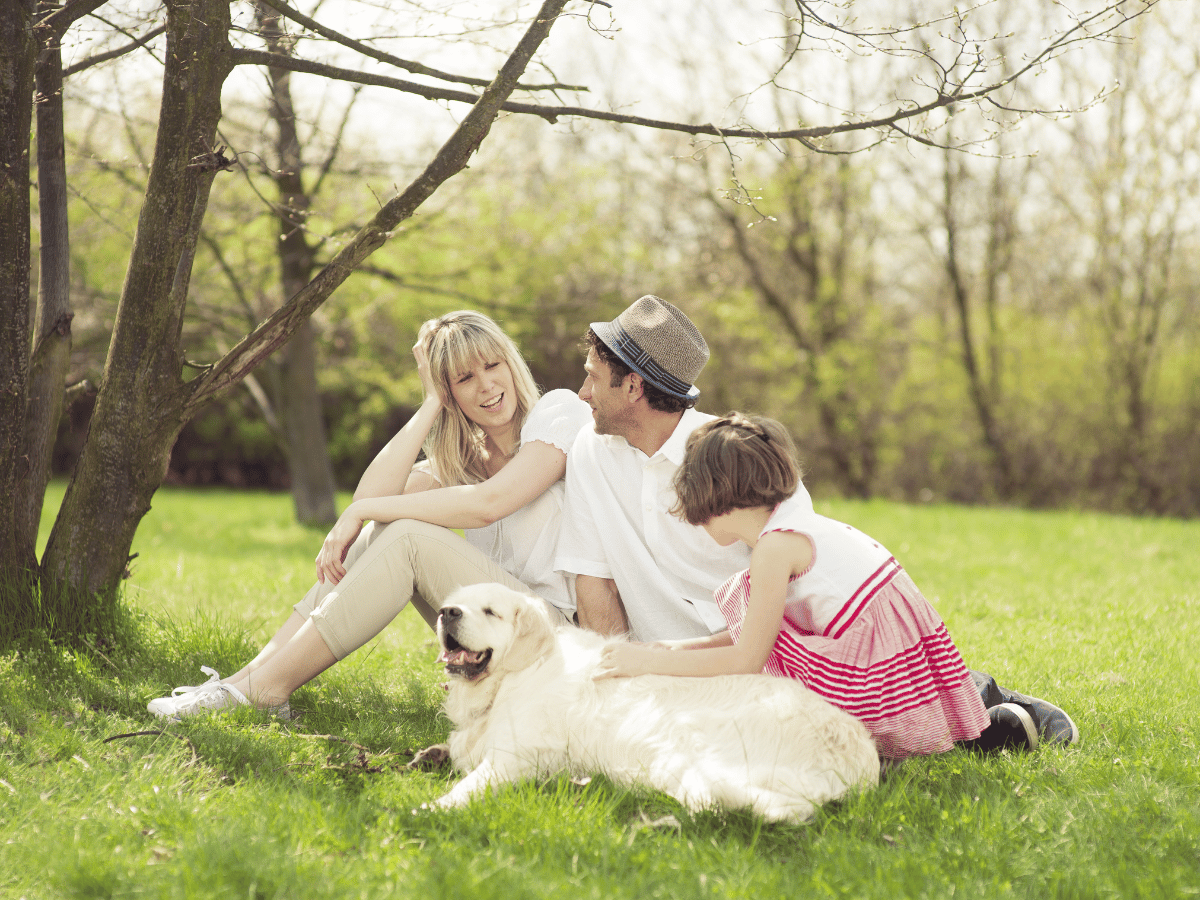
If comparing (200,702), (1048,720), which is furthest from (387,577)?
(1048,720)

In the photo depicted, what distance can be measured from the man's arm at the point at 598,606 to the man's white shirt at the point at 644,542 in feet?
0.11

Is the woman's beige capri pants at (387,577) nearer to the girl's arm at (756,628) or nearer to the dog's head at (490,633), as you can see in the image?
the dog's head at (490,633)

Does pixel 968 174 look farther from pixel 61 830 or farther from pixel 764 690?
pixel 61 830

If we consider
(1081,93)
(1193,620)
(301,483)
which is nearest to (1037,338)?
(1081,93)

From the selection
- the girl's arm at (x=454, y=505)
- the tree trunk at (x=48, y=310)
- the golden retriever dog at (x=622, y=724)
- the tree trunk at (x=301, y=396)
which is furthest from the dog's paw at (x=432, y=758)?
the tree trunk at (x=301, y=396)

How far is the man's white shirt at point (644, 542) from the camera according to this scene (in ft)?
11.2

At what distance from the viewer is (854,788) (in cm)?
248

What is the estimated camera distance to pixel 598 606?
3.50 metres

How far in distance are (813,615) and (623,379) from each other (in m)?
1.12

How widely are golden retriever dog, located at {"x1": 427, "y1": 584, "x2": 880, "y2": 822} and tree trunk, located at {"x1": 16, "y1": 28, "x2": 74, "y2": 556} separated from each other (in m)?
2.13

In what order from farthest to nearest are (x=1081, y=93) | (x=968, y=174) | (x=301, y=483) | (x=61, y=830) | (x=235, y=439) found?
1. (x=235, y=439)
2. (x=968, y=174)
3. (x=1081, y=93)
4. (x=301, y=483)
5. (x=61, y=830)

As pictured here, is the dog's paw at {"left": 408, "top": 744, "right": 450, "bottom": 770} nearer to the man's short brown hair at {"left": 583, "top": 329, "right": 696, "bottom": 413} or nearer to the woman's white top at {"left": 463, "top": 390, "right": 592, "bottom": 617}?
the woman's white top at {"left": 463, "top": 390, "right": 592, "bottom": 617}

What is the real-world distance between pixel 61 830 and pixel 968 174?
42.8ft

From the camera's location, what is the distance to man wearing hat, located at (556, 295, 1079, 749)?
337cm
